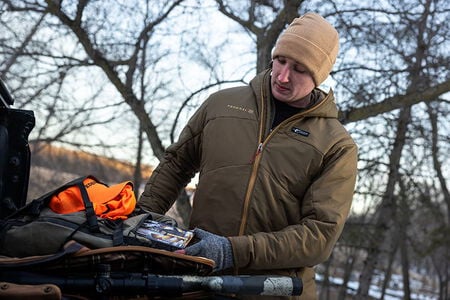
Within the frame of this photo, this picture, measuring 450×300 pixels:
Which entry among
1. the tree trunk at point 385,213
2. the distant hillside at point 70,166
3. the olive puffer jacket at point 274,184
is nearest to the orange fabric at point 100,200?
the olive puffer jacket at point 274,184

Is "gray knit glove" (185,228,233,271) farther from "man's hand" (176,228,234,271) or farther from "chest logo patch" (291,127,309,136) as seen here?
"chest logo patch" (291,127,309,136)

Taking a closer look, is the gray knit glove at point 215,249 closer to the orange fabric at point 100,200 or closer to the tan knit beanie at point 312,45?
the orange fabric at point 100,200

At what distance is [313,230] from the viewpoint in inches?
93.7

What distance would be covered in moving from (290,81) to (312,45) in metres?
0.19

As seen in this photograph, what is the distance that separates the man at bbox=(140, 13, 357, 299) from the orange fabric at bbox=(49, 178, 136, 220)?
0.31 metres

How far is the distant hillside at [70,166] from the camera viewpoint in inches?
634

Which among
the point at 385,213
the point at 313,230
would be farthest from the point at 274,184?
the point at 385,213

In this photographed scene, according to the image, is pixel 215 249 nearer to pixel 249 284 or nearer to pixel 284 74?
pixel 249 284

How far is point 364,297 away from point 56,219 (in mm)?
11665

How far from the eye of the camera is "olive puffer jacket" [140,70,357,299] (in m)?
2.37

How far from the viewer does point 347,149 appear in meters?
2.52

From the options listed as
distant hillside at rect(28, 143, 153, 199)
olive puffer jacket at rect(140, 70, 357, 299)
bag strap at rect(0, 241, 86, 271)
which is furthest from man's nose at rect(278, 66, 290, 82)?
distant hillside at rect(28, 143, 153, 199)

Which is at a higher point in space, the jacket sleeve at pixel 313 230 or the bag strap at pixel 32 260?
the jacket sleeve at pixel 313 230

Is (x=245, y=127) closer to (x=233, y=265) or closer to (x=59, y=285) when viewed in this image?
(x=233, y=265)
